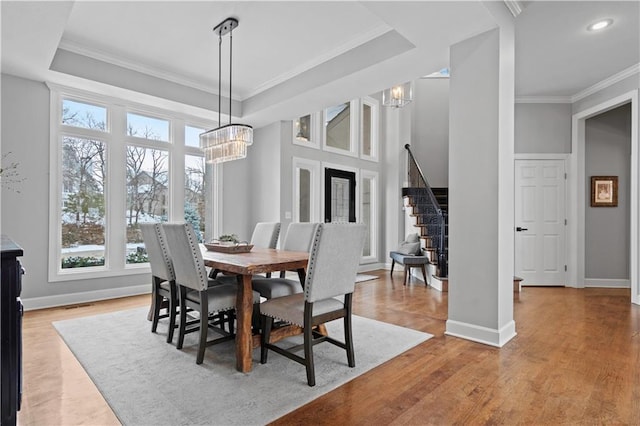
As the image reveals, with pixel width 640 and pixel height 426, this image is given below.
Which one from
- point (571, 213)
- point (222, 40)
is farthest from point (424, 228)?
point (222, 40)

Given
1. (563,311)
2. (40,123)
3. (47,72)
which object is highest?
(47,72)

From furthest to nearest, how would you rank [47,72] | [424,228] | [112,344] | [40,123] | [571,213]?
[424,228] → [571,213] → [40,123] → [47,72] → [112,344]

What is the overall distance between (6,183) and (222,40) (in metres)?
2.83

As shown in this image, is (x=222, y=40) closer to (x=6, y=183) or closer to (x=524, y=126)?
(x=6, y=183)

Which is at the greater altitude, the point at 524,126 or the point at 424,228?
the point at 524,126

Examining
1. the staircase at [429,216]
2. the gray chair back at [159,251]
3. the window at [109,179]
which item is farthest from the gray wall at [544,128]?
the gray chair back at [159,251]

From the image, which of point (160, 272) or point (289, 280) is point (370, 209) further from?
point (160, 272)

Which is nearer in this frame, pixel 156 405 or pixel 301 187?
pixel 156 405

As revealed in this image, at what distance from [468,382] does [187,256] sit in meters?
2.05

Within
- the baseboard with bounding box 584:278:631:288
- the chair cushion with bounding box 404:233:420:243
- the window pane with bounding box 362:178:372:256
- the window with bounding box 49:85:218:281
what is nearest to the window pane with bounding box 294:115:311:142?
the window pane with bounding box 362:178:372:256

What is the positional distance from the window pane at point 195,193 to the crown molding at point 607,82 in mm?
5750

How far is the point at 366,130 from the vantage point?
738 cm

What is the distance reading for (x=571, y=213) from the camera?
17.6 feet

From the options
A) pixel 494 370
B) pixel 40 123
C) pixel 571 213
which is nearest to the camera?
pixel 494 370
